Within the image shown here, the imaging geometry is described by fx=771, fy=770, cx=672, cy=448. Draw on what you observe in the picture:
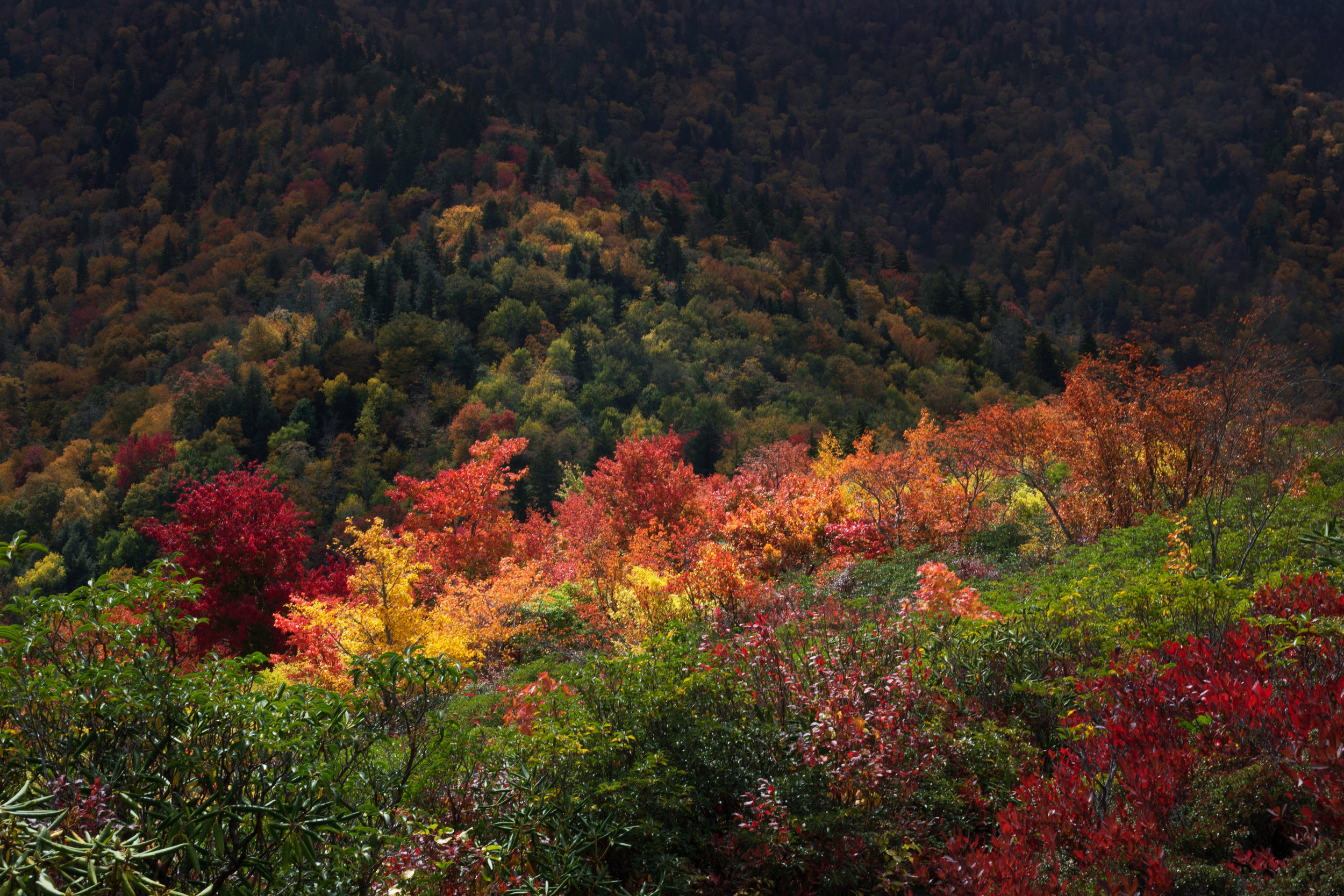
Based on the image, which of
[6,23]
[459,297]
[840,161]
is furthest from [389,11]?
[459,297]

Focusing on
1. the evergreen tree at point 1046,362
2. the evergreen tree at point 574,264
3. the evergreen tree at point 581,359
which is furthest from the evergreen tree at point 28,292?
the evergreen tree at point 1046,362

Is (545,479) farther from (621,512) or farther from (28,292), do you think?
(28,292)

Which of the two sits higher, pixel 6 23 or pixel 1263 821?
pixel 1263 821

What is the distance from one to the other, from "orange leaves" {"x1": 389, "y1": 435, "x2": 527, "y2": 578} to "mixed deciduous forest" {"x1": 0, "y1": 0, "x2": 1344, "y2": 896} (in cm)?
16

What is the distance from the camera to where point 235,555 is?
56.0 ft

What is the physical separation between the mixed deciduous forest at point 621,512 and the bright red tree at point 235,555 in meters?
0.12

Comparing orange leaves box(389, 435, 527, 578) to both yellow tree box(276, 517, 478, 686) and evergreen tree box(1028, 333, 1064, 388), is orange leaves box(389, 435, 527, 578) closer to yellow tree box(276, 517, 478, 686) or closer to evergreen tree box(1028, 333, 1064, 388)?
yellow tree box(276, 517, 478, 686)

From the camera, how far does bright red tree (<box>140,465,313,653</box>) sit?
16969 mm

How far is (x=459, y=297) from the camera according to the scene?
182 feet

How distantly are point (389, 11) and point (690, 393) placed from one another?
17057 centimetres

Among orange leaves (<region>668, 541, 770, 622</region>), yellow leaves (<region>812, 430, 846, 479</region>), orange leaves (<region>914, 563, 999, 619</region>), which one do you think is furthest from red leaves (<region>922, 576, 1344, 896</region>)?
Answer: yellow leaves (<region>812, 430, 846, 479</region>)

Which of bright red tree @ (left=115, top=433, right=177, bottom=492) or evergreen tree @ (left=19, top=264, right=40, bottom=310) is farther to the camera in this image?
evergreen tree @ (left=19, top=264, right=40, bottom=310)

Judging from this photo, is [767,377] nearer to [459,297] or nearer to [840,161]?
[459,297]

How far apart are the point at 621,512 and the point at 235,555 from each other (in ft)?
31.8
